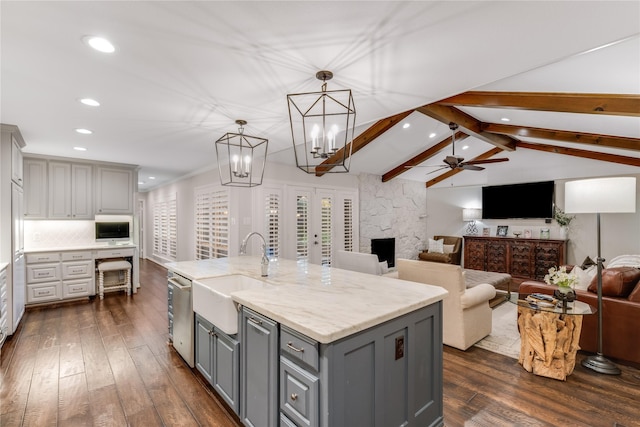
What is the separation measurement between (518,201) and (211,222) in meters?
7.18

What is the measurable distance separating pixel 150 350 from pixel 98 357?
48cm

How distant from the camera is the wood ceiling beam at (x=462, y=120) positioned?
430 centimetres

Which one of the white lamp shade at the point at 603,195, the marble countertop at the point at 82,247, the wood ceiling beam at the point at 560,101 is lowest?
the marble countertop at the point at 82,247

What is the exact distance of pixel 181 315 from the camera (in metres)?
2.87

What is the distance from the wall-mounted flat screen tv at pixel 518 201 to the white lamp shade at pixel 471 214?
19cm

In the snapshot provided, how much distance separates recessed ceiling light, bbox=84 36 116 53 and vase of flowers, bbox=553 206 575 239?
8.27 m

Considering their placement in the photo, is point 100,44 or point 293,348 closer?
point 293,348

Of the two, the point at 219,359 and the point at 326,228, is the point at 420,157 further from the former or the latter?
the point at 219,359

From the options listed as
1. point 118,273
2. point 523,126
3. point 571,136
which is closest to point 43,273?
point 118,273

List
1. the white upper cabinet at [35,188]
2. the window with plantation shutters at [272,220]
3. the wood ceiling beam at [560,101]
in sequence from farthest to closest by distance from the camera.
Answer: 1. the window with plantation shutters at [272,220]
2. the white upper cabinet at [35,188]
3. the wood ceiling beam at [560,101]

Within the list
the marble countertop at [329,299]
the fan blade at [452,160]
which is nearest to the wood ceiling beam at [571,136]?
the fan blade at [452,160]

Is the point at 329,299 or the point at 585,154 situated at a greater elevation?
the point at 585,154

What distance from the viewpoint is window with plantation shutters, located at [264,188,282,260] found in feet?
18.1

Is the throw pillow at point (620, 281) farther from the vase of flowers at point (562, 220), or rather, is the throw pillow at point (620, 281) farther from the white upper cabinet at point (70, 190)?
the white upper cabinet at point (70, 190)
